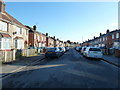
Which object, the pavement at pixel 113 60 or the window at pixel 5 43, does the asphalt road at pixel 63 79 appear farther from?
the window at pixel 5 43

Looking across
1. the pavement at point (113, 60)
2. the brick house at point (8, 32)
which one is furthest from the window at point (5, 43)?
the pavement at point (113, 60)

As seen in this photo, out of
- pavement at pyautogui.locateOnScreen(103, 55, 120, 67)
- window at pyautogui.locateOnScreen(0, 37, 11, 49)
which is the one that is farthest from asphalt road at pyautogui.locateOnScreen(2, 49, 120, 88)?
window at pyautogui.locateOnScreen(0, 37, 11, 49)

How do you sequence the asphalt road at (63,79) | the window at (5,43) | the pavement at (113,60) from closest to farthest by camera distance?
the asphalt road at (63,79), the pavement at (113,60), the window at (5,43)

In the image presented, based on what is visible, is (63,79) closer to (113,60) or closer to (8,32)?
(113,60)

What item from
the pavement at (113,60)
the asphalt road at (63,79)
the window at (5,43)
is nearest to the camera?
the asphalt road at (63,79)

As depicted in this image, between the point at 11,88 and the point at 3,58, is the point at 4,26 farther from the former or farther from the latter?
the point at 11,88

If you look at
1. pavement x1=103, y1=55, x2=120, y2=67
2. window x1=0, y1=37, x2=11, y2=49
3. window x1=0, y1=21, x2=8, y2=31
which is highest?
window x1=0, y1=21, x2=8, y2=31

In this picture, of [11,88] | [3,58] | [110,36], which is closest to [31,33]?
[3,58]

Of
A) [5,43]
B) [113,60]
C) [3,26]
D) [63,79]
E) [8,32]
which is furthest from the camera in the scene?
[8,32]

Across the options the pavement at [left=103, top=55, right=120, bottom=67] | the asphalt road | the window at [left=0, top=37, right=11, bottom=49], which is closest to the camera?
the asphalt road

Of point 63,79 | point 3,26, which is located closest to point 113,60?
point 63,79

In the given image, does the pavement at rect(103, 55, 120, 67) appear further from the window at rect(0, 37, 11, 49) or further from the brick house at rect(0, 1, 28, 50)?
the window at rect(0, 37, 11, 49)

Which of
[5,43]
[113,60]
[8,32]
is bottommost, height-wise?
[113,60]

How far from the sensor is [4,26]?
17.3m
